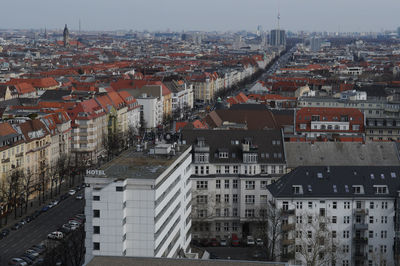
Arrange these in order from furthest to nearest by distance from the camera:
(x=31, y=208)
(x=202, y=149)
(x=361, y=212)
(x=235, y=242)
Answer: (x=31, y=208), (x=202, y=149), (x=235, y=242), (x=361, y=212)

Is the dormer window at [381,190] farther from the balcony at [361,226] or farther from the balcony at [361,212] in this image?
the balcony at [361,226]

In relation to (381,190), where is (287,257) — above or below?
below

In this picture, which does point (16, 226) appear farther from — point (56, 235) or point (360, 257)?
point (360, 257)

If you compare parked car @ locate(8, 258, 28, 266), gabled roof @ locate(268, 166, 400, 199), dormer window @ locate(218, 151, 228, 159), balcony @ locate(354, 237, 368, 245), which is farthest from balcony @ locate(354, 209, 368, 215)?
parked car @ locate(8, 258, 28, 266)

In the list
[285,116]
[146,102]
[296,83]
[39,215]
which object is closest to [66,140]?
[39,215]

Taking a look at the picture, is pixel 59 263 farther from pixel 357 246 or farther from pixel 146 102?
pixel 146 102

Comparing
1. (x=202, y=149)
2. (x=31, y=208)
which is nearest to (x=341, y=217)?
(x=202, y=149)

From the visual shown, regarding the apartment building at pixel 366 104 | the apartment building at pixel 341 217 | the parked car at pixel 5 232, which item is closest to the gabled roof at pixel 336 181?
the apartment building at pixel 341 217
